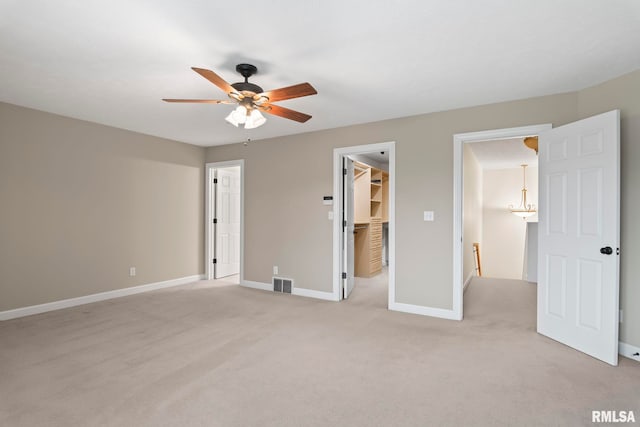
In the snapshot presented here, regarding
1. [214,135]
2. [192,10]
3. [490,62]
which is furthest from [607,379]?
[214,135]

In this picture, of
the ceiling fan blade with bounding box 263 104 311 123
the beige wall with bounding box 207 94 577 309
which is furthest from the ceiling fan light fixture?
the beige wall with bounding box 207 94 577 309

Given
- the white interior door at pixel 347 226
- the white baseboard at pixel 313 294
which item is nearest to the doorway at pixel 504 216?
the white interior door at pixel 347 226

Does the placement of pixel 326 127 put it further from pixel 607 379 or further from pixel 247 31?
pixel 607 379

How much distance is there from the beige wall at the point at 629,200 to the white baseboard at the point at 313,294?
3.05 metres

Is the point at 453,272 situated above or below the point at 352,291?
above

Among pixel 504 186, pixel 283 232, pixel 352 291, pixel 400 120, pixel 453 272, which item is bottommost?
pixel 352 291

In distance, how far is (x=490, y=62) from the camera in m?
2.66

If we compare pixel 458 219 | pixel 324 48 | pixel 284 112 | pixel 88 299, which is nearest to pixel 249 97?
pixel 284 112

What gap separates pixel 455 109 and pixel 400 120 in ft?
2.14

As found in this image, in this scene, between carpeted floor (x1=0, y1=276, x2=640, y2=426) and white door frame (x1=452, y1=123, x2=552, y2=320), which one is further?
white door frame (x1=452, y1=123, x2=552, y2=320)

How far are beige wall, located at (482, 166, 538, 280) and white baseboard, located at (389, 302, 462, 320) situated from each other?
17.2 feet

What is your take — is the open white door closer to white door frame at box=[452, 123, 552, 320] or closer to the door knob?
the door knob

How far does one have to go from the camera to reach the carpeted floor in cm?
199

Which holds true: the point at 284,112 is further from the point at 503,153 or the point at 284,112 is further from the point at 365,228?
the point at 503,153
